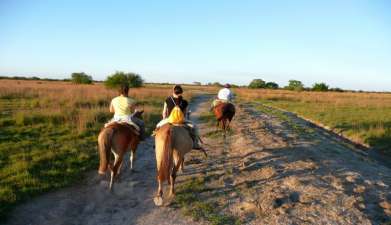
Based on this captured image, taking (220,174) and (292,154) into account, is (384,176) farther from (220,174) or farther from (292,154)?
(220,174)

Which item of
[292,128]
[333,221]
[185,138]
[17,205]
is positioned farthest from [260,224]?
[292,128]

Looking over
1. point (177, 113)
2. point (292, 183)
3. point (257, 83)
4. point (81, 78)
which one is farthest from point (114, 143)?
point (257, 83)

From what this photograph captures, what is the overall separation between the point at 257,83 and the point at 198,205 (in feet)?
327

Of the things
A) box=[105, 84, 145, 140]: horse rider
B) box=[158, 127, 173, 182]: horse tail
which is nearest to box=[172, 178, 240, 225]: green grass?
box=[158, 127, 173, 182]: horse tail

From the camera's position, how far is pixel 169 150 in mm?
6066

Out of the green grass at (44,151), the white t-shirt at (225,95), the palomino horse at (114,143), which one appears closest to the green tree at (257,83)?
the green grass at (44,151)

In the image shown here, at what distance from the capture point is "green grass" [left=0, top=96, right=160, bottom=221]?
6.74 m

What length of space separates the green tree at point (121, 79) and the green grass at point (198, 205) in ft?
118

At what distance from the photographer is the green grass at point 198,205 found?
5.52 metres

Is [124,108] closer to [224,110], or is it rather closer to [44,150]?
[44,150]

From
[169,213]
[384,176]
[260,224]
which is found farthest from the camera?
[384,176]

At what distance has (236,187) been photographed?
7016 mm

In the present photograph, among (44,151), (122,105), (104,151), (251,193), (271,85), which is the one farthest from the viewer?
(271,85)

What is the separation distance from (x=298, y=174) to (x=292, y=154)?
1.96 metres
